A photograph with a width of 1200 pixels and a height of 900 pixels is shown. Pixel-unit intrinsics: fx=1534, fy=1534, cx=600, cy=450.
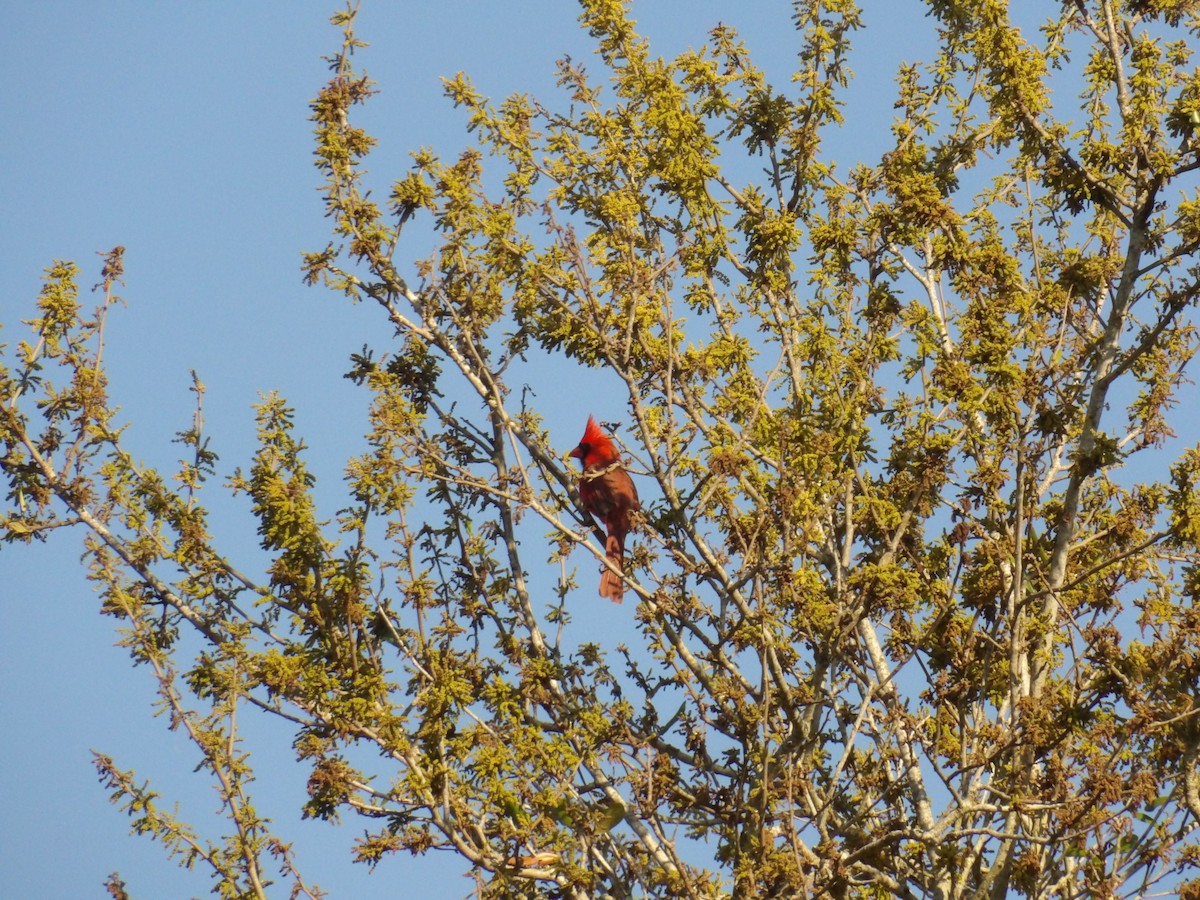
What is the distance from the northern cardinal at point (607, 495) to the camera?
9.13 meters

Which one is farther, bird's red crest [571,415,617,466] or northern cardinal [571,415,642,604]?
bird's red crest [571,415,617,466]

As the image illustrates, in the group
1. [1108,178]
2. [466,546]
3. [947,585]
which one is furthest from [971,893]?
[1108,178]

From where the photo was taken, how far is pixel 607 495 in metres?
9.84

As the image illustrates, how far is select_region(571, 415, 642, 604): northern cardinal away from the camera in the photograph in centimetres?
913

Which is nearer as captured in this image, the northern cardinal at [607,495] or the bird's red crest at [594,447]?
the northern cardinal at [607,495]

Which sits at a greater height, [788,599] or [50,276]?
[50,276]

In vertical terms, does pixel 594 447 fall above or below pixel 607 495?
above

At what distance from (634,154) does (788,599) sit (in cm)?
265

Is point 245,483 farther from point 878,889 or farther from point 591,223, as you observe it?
point 878,889

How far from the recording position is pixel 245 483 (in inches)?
294

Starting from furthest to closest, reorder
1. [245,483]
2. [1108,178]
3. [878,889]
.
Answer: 1. [1108,178]
2. [878,889]
3. [245,483]

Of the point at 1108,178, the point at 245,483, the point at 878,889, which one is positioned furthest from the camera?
the point at 1108,178

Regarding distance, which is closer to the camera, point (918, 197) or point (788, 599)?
point (788, 599)

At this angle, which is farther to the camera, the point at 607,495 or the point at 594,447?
the point at 594,447
